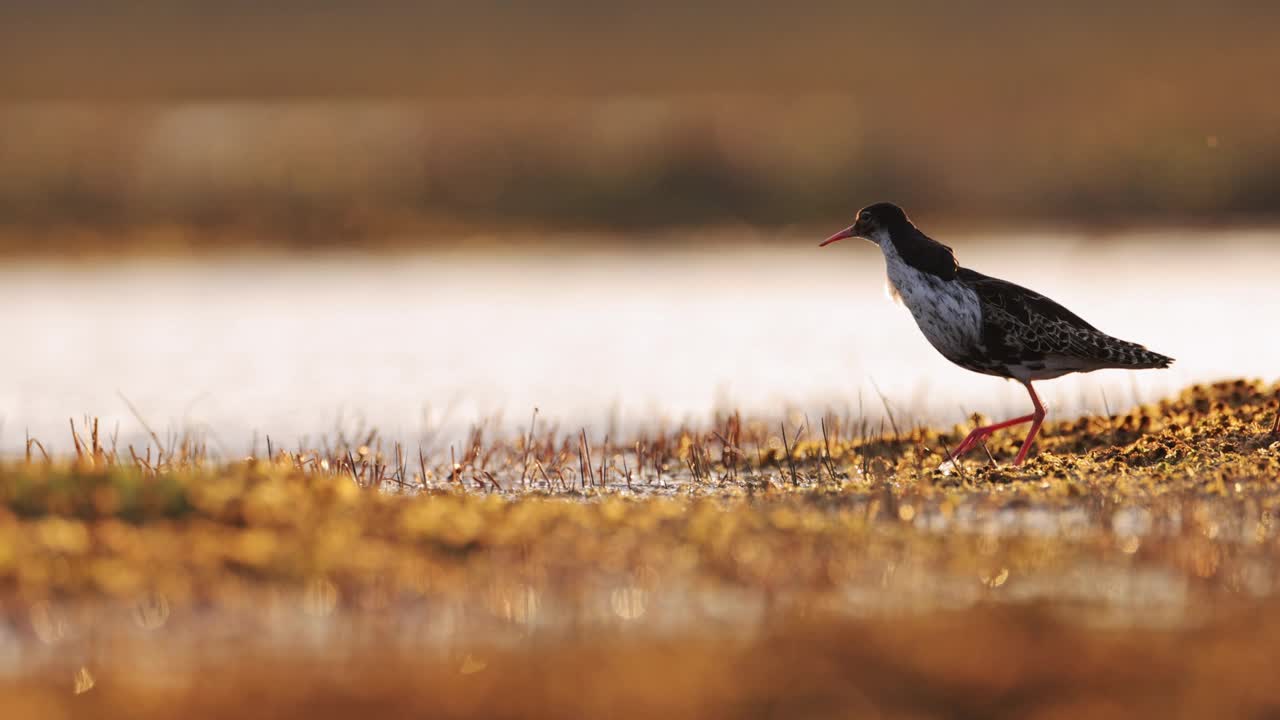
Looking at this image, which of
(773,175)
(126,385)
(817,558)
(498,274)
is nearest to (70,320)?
(126,385)

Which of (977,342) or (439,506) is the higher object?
(977,342)

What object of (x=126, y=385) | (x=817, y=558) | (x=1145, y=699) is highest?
(x=126, y=385)

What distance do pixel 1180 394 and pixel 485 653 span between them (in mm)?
9127

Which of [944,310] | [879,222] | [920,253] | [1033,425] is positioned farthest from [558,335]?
[944,310]

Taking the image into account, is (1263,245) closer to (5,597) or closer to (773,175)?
(773,175)

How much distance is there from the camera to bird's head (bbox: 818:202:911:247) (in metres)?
12.1

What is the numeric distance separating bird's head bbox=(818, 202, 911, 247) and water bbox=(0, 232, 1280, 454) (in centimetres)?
183

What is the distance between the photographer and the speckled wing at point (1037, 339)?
1145cm

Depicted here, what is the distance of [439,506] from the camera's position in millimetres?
8781

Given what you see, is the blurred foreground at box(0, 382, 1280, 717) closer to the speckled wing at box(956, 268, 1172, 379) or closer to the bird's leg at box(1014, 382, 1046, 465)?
the bird's leg at box(1014, 382, 1046, 465)

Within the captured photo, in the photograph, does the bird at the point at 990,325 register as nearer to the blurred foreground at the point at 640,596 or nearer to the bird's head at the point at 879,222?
the bird's head at the point at 879,222

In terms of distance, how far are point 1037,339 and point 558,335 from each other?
11907 mm

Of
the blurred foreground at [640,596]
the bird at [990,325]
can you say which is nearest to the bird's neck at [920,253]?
the bird at [990,325]

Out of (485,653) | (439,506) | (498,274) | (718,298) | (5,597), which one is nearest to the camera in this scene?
(485,653)
